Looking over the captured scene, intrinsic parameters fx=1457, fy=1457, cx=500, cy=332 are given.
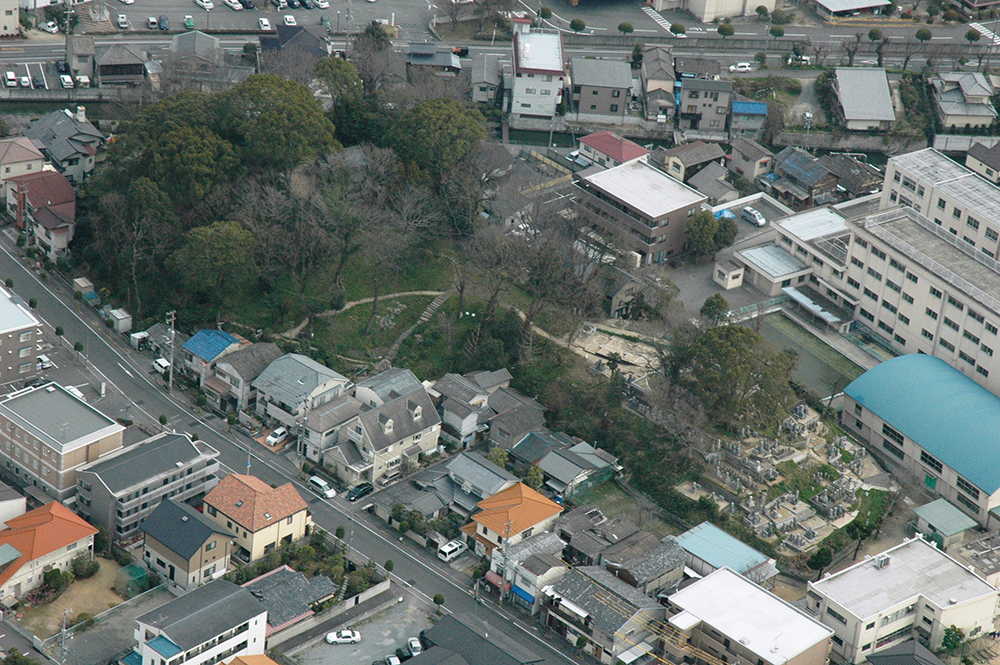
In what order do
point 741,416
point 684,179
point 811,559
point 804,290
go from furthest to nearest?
point 684,179, point 804,290, point 741,416, point 811,559

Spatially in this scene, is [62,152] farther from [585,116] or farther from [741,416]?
[741,416]

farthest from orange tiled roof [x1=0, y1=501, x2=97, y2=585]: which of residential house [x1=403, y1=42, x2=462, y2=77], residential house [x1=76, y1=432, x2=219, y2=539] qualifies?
residential house [x1=403, y1=42, x2=462, y2=77]

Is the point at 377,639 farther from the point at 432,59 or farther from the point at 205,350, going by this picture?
the point at 432,59

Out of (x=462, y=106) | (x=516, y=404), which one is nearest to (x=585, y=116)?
(x=462, y=106)

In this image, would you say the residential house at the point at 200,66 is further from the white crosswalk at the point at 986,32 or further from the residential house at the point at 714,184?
the white crosswalk at the point at 986,32

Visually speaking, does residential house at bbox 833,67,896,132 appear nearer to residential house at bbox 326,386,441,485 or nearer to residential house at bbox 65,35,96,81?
residential house at bbox 326,386,441,485
